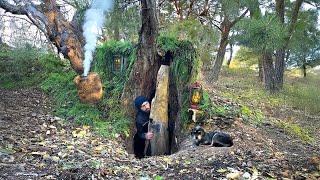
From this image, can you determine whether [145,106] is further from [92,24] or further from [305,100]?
[305,100]

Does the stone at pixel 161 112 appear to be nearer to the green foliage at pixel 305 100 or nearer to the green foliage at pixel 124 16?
the green foliage at pixel 124 16

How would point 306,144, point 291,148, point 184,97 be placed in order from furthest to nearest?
point 184,97 → point 306,144 → point 291,148

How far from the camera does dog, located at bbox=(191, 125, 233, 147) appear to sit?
560 centimetres

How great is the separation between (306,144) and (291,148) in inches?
23.3

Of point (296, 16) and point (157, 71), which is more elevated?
point (296, 16)

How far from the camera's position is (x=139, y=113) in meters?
6.63

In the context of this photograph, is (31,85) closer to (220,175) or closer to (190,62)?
(190,62)

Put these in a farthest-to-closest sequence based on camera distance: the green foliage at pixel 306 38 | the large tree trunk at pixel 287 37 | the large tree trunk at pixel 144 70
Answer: the green foliage at pixel 306 38
the large tree trunk at pixel 287 37
the large tree trunk at pixel 144 70

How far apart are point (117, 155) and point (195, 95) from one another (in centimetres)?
234

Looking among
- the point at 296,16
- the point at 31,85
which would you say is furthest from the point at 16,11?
the point at 296,16

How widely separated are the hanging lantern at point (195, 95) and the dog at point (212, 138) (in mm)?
981

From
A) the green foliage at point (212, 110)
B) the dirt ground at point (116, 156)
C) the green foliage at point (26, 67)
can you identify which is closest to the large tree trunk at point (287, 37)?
the green foliage at point (212, 110)

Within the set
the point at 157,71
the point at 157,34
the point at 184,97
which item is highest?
the point at 157,34

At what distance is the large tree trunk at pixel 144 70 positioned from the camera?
668 centimetres
